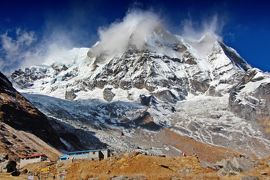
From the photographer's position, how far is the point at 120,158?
2936 inches

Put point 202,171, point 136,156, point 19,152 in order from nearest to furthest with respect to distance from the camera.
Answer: point 202,171 → point 136,156 → point 19,152

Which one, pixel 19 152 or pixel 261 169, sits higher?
pixel 19 152

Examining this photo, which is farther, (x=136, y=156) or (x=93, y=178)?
(x=136, y=156)

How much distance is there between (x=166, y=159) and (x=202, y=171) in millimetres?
8146

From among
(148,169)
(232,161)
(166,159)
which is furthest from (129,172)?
(232,161)

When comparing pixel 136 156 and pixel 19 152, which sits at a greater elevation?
pixel 19 152

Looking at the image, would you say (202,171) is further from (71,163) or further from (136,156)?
(71,163)

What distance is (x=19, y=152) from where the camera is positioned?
611ft

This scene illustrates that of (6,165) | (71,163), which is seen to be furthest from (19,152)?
(71,163)

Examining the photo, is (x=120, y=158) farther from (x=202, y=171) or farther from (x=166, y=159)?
(x=202, y=171)

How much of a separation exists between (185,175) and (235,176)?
6178 mm

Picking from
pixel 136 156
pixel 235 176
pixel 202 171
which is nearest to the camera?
pixel 235 176

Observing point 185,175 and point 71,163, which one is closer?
point 185,175

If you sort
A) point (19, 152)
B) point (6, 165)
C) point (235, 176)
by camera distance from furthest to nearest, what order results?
point (19, 152) < point (6, 165) < point (235, 176)
